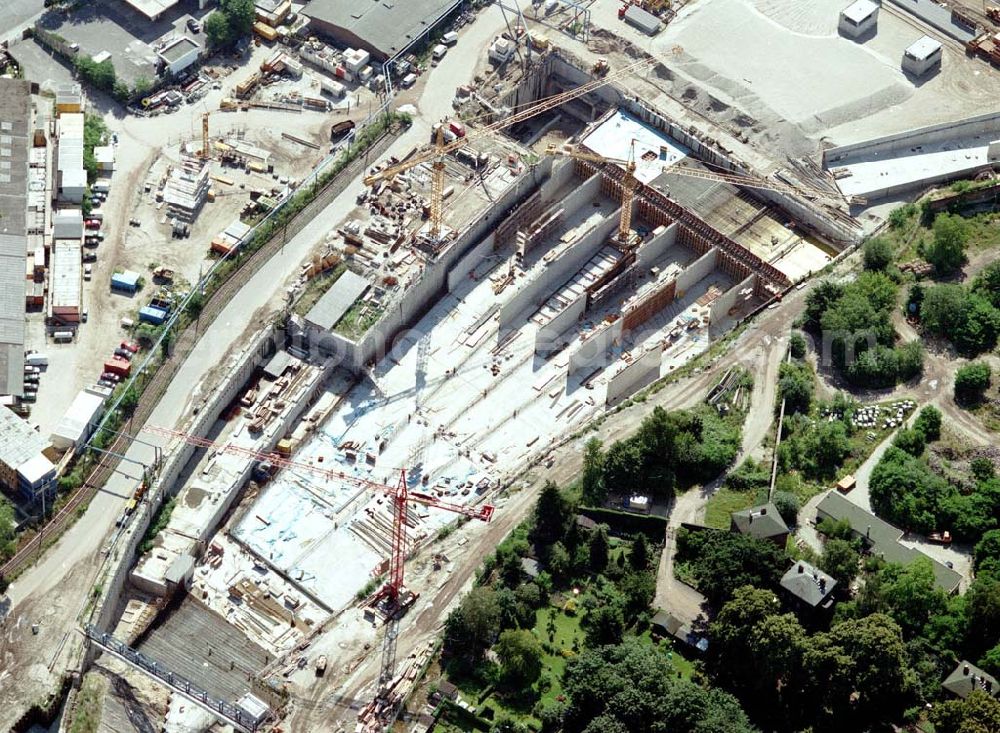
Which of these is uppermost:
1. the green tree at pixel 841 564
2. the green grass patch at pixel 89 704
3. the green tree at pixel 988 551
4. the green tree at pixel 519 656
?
the green tree at pixel 988 551

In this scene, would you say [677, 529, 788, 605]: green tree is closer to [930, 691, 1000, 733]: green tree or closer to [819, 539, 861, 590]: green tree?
[819, 539, 861, 590]: green tree

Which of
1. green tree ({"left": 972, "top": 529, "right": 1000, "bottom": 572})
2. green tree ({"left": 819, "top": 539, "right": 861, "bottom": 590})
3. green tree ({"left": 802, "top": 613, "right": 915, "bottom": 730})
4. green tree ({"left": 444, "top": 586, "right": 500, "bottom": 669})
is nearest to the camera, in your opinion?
green tree ({"left": 802, "top": 613, "right": 915, "bottom": 730})

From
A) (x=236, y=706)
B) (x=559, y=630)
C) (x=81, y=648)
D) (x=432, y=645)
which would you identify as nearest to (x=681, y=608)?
(x=559, y=630)

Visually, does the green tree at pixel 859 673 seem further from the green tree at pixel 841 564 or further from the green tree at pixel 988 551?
the green tree at pixel 988 551

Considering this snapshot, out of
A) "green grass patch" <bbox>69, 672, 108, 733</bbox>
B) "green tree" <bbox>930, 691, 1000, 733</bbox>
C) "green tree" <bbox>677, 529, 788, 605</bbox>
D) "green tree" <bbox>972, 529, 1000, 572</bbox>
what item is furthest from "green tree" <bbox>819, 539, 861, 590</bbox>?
"green grass patch" <bbox>69, 672, 108, 733</bbox>

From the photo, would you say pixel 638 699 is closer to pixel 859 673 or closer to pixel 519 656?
pixel 519 656

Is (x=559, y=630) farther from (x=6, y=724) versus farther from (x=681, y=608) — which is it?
(x=6, y=724)

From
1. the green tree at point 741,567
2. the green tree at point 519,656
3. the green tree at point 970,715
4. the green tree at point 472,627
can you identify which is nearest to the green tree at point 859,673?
the green tree at point 970,715
